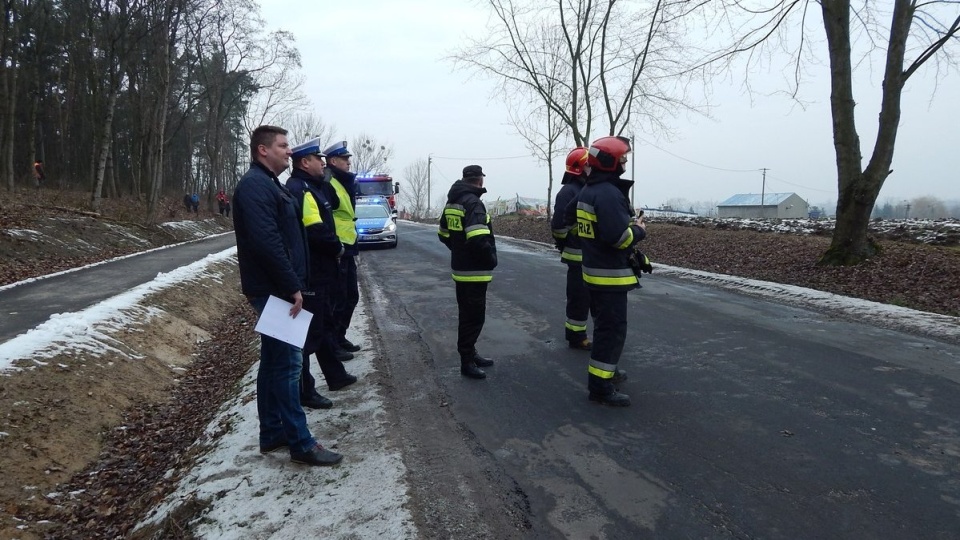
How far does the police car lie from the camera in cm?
1981

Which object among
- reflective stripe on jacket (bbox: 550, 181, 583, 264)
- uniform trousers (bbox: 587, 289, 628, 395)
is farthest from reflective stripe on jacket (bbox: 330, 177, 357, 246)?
uniform trousers (bbox: 587, 289, 628, 395)

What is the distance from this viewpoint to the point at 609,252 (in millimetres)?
4727

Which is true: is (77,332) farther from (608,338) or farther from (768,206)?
(768,206)

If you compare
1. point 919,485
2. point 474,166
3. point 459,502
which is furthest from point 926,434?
point 474,166

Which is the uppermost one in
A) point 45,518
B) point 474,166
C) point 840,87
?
point 840,87

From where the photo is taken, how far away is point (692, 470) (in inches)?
141

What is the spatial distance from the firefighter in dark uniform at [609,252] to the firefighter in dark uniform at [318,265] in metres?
2.14

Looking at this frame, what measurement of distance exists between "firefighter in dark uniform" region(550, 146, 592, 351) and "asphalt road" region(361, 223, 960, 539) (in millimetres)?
273

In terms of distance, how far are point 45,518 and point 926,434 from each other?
19.3 feet

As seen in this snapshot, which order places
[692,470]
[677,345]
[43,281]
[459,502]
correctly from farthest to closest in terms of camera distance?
[43,281], [677,345], [692,470], [459,502]

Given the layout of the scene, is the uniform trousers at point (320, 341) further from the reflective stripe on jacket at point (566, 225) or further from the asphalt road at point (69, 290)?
the asphalt road at point (69, 290)

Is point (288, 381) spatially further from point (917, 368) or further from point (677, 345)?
point (917, 368)

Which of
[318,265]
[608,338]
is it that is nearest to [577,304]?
[608,338]

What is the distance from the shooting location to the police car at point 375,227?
1981 cm
